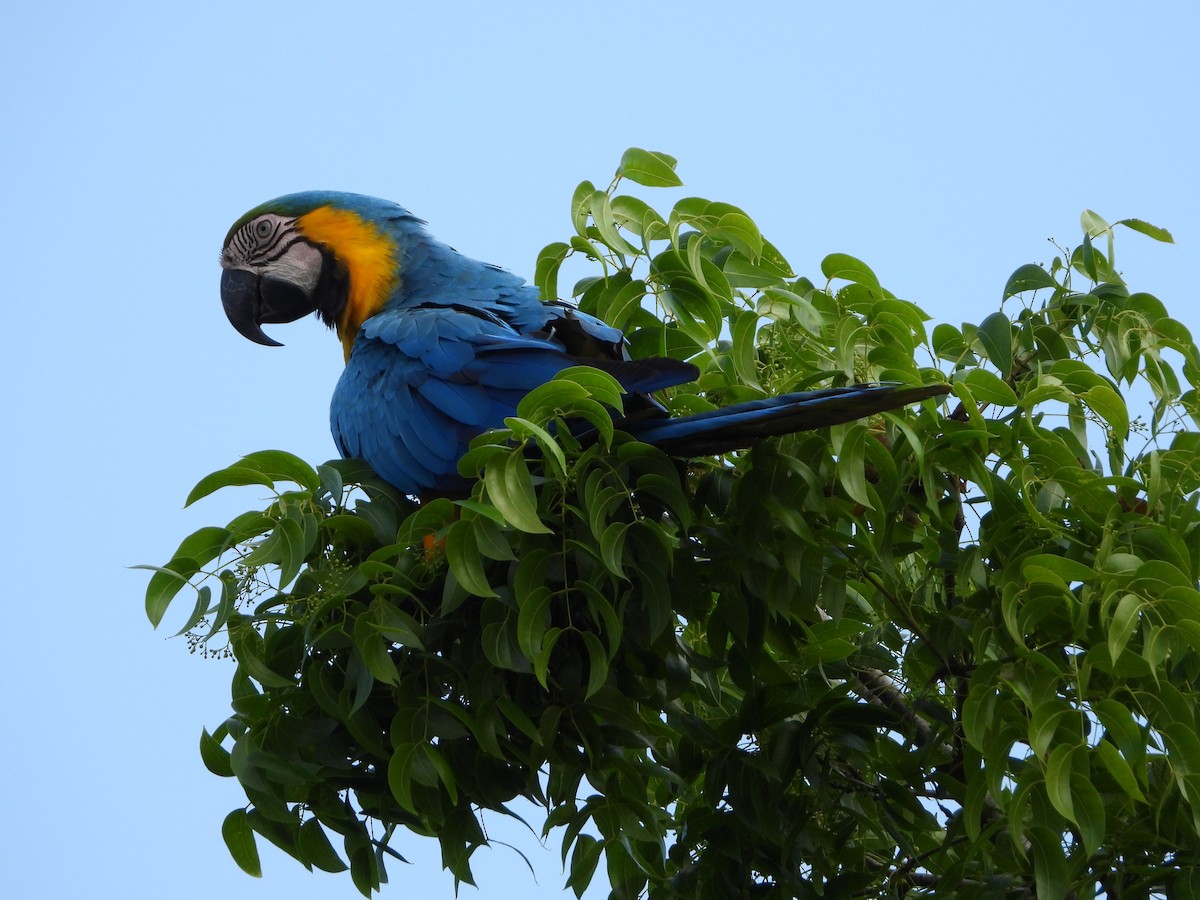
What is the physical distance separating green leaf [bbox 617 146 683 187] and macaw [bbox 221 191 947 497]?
0.24m

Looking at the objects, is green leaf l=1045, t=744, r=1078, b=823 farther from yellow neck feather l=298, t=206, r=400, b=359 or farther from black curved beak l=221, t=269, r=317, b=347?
black curved beak l=221, t=269, r=317, b=347

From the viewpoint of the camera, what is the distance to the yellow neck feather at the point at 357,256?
96.1 inches

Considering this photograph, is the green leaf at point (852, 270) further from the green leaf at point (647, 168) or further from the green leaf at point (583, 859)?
the green leaf at point (583, 859)

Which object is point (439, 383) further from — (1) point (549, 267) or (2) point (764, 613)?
(2) point (764, 613)

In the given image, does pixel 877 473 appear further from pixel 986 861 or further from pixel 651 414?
pixel 986 861

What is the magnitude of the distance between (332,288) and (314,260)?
8cm

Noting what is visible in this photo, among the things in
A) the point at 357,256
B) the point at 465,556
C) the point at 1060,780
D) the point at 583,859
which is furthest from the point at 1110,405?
the point at 357,256

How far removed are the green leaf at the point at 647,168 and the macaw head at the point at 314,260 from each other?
2.75 feet

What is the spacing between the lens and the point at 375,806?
1.66 metres

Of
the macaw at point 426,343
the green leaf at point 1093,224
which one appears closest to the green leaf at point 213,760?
the macaw at point 426,343

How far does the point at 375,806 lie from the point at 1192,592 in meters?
1.07

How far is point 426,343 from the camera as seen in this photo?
6.59 feet

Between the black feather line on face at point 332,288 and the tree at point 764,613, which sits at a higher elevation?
the black feather line on face at point 332,288

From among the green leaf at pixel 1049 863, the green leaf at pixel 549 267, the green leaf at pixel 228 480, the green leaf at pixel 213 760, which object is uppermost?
the green leaf at pixel 549 267
